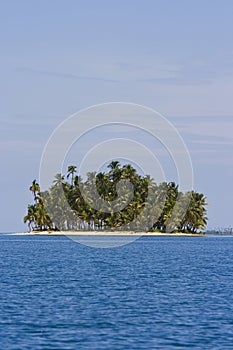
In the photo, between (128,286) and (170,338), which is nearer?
(170,338)

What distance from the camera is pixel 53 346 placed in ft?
126

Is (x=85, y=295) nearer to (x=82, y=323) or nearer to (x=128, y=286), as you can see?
(x=128, y=286)

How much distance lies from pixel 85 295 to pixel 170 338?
839 inches

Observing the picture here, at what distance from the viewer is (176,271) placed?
93062 mm

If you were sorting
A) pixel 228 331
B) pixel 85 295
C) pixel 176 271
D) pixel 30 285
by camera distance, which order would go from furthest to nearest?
pixel 176 271
pixel 30 285
pixel 85 295
pixel 228 331

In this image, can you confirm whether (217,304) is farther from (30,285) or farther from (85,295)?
(30,285)

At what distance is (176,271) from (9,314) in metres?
47.2

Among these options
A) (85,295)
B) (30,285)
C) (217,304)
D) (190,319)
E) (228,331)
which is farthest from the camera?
(30,285)

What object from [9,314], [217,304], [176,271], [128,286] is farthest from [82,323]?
[176,271]

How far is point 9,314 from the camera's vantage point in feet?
158

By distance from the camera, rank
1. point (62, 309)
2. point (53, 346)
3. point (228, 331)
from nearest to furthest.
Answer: point (53, 346) → point (228, 331) → point (62, 309)

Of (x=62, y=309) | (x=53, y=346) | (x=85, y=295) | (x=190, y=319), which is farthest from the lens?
(x=85, y=295)

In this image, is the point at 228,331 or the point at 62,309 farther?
the point at 62,309

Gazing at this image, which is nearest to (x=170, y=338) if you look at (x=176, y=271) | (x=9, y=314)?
(x=9, y=314)
